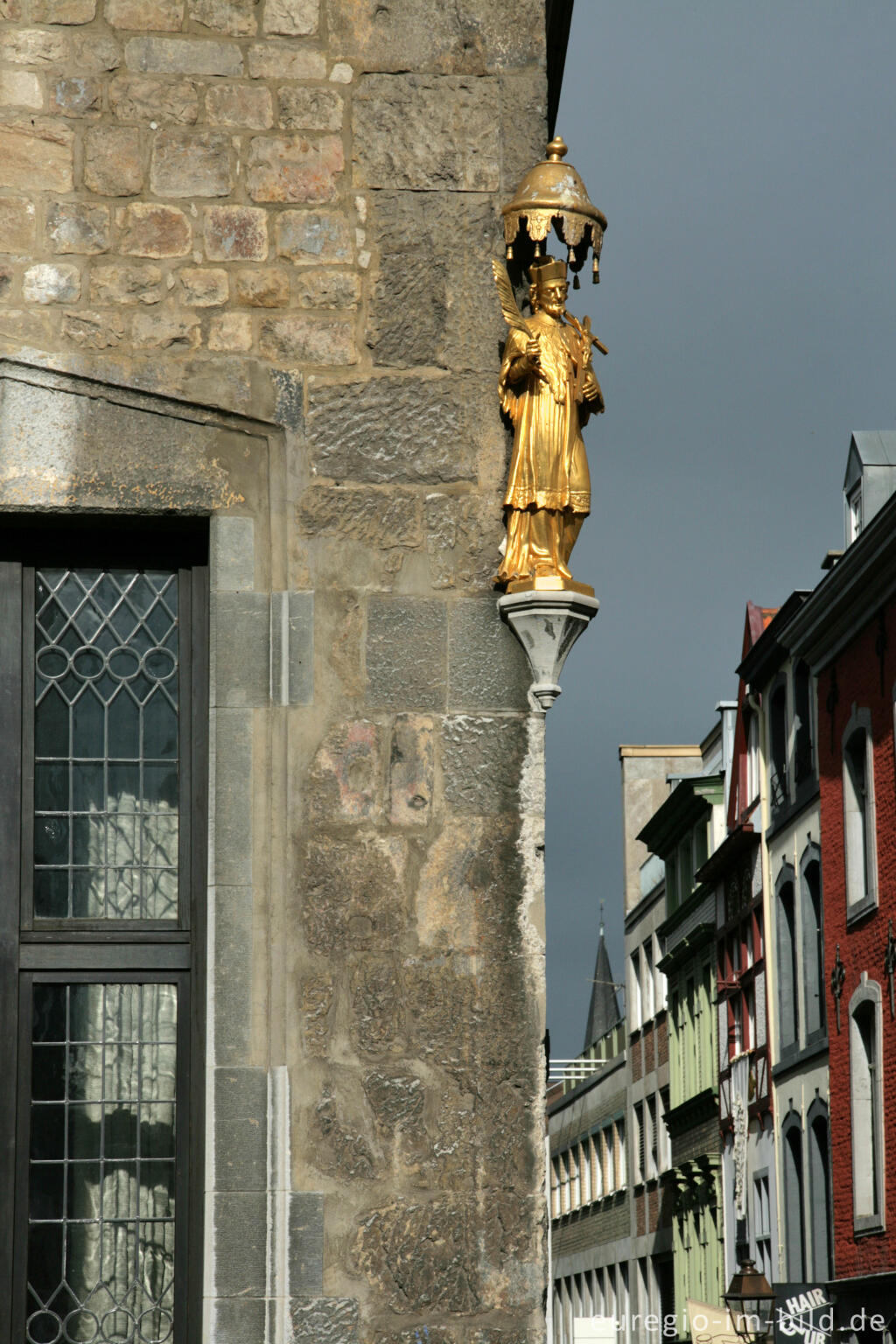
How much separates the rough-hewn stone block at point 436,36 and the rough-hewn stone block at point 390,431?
1025 millimetres

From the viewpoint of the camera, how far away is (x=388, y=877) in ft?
19.5

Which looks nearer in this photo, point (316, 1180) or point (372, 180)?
point (316, 1180)

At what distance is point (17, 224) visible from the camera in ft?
20.2

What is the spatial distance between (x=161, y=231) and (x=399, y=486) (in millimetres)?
1075

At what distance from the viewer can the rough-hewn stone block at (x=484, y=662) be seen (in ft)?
19.9

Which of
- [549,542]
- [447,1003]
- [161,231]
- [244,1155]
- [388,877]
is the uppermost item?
[161,231]

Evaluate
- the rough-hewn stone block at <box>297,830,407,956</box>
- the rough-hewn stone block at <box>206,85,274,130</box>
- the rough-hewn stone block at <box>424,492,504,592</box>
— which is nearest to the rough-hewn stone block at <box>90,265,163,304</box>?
the rough-hewn stone block at <box>206,85,274,130</box>

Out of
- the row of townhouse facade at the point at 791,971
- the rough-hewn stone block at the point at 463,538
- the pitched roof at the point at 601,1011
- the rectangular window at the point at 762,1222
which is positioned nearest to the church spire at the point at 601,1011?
the pitched roof at the point at 601,1011

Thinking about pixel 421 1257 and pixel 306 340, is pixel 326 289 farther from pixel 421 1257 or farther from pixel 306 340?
pixel 421 1257

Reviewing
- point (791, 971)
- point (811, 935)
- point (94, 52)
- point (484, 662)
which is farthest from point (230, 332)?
point (791, 971)

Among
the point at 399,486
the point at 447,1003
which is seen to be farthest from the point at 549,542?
the point at 447,1003

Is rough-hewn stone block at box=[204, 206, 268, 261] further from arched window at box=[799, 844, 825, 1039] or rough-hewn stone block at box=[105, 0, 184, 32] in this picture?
arched window at box=[799, 844, 825, 1039]

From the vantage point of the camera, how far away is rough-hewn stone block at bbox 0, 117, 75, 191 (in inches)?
244

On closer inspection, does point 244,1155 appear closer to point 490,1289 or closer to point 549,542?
point 490,1289
